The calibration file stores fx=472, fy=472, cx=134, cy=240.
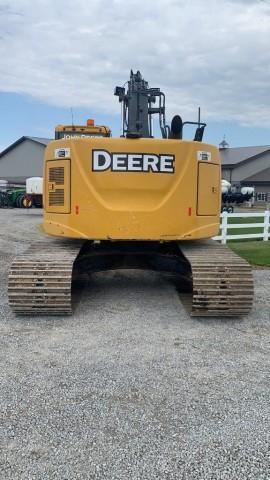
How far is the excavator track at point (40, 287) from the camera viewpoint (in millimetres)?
5887

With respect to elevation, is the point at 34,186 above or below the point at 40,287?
above

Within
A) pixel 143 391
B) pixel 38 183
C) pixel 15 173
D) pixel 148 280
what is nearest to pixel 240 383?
pixel 143 391

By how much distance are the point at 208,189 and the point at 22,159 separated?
61.3 m

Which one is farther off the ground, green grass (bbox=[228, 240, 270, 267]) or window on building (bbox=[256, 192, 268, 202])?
window on building (bbox=[256, 192, 268, 202])

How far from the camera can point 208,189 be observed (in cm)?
664

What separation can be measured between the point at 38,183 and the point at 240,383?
1103 inches

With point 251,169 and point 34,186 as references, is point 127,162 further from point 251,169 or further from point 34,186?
point 251,169

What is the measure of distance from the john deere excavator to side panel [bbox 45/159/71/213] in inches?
0.5

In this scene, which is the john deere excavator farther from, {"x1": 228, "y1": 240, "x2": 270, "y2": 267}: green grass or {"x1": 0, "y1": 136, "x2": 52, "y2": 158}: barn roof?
{"x1": 0, "y1": 136, "x2": 52, "y2": 158}: barn roof

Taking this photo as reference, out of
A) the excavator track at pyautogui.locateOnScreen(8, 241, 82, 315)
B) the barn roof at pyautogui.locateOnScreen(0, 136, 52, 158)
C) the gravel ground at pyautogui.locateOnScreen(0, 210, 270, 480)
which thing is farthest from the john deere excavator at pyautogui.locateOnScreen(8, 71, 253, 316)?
the barn roof at pyautogui.locateOnScreen(0, 136, 52, 158)

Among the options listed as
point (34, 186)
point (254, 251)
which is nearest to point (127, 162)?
point (254, 251)

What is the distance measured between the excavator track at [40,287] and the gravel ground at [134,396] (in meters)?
0.19

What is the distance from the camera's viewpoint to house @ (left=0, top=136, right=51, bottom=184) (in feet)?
205

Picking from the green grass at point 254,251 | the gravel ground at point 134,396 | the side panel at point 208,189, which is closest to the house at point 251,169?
the green grass at point 254,251
